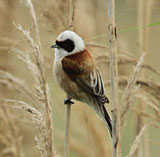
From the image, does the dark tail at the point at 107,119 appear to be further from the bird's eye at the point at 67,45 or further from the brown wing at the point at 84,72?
the bird's eye at the point at 67,45

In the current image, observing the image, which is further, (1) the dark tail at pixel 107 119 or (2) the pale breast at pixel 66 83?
(2) the pale breast at pixel 66 83

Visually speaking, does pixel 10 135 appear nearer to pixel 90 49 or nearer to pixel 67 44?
pixel 67 44

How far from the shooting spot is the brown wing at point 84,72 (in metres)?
2.23

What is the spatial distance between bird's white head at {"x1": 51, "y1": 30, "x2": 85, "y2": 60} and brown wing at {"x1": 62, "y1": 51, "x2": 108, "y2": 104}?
0.03 m

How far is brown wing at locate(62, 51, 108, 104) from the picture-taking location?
223cm

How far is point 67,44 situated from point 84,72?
179 mm

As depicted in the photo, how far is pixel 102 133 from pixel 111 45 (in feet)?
4.83

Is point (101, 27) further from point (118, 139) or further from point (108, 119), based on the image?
point (118, 139)

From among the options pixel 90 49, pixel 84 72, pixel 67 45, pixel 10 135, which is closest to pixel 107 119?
pixel 84 72

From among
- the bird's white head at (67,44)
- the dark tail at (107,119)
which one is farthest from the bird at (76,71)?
the dark tail at (107,119)

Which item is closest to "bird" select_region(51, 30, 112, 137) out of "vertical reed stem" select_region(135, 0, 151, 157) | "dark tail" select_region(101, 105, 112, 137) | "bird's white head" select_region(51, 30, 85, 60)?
"bird's white head" select_region(51, 30, 85, 60)

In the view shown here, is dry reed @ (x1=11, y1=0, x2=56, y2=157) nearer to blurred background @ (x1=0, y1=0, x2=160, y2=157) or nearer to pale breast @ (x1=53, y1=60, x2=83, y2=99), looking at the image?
pale breast @ (x1=53, y1=60, x2=83, y2=99)

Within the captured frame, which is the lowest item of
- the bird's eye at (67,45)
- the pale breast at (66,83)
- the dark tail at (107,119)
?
the dark tail at (107,119)

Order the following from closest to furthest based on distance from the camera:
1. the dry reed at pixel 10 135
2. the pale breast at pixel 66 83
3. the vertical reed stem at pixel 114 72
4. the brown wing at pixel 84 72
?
the vertical reed stem at pixel 114 72 → the brown wing at pixel 84 72 → the pale breast at pixel 66 83 → the dry reed at pixel 10 135
